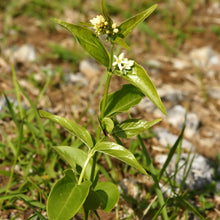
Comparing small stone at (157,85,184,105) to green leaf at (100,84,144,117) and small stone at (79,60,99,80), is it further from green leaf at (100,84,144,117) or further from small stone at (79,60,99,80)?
green leaf at (100,84,144,117)

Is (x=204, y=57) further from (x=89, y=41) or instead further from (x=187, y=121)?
(x=89, y=41)

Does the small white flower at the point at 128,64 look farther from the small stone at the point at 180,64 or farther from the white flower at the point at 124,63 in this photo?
the small stone at the point at 180,64

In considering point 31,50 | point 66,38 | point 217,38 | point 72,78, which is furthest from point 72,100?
point 217,38

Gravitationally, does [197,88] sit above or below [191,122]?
above

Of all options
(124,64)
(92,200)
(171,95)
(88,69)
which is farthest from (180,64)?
(92,200)

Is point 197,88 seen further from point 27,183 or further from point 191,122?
point 27,183
